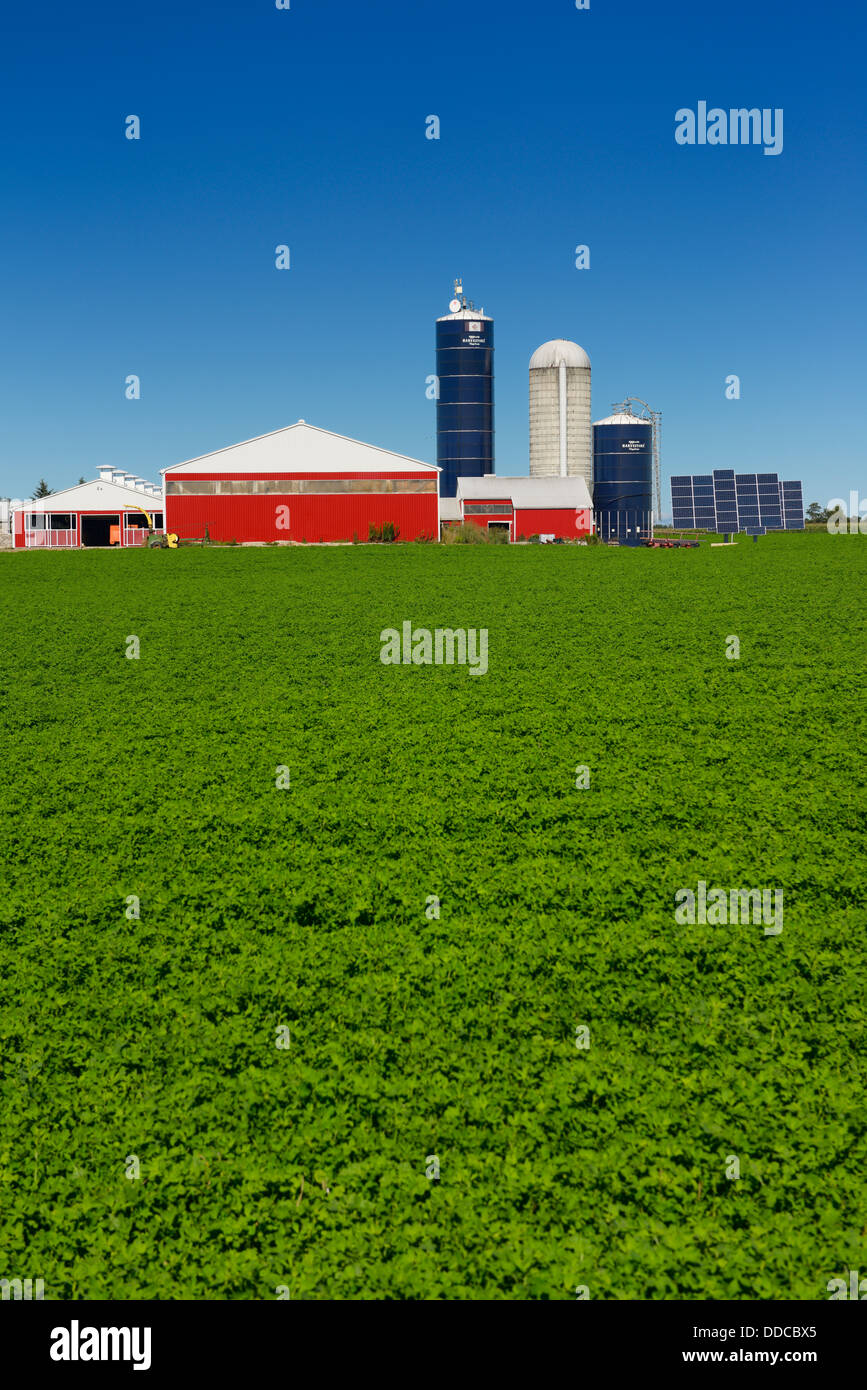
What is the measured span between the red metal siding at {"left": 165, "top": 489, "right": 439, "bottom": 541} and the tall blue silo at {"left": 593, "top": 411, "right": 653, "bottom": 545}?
46.4 meters

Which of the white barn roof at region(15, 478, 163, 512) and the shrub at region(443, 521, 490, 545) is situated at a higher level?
the white barn roof at region(15, 478, 163, 512)

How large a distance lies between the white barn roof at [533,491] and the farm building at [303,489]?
11296mm

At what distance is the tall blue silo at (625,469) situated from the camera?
9069cm

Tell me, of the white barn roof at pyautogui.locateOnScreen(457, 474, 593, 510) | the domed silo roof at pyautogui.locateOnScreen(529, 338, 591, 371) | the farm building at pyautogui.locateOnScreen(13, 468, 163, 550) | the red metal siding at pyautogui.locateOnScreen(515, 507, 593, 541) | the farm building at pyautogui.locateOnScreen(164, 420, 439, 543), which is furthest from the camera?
the domed silo roof at pyautogui.locateOnScreen(529, 338, 591, 371)

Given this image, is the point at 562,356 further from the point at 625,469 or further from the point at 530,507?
the point at 530,507

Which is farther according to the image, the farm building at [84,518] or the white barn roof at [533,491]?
the white barn roof at [533,491]

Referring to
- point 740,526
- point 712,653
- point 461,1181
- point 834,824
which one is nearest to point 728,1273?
point 461,1181

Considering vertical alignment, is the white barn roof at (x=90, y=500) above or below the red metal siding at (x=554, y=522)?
above

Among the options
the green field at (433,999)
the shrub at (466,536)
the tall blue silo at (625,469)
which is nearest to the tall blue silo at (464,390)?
the tall blue silo at (625,469)

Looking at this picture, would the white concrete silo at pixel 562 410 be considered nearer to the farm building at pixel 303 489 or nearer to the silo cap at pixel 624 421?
the silo cap at pixel 624 421

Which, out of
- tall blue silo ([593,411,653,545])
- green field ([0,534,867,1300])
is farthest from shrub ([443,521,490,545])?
tall blue silo ([593,411,653,545])

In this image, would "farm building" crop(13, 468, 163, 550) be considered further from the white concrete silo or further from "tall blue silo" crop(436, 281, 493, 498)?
"tall blue silo" crop(436, 281, 493, 498)

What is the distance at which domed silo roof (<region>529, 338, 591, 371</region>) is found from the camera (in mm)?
83062
